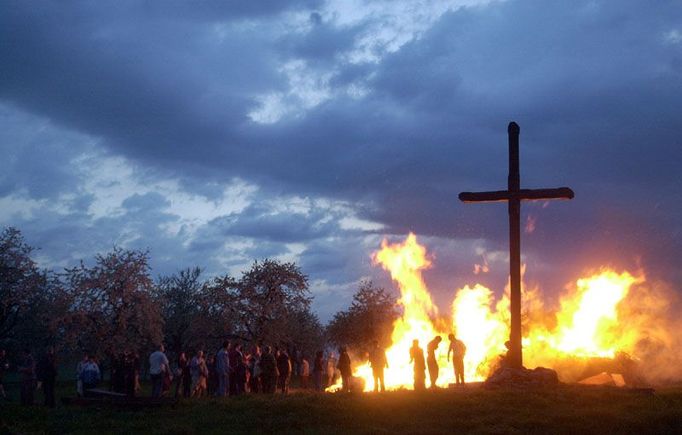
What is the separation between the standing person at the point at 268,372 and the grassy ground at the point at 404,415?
4.00m

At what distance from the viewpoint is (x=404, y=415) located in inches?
651

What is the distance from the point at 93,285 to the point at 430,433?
133 ft

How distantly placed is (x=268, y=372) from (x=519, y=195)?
10847 mm

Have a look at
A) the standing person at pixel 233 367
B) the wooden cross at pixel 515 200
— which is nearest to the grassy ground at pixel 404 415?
the wooden cross at pixel 515 200

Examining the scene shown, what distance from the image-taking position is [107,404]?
20859 mm

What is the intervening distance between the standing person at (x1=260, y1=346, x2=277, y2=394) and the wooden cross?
28.4ft

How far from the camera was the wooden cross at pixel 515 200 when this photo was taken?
20844mm

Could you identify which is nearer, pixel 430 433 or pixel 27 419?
pixel 430 433

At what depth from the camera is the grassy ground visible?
15.1m

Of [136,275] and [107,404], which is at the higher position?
[136,275]

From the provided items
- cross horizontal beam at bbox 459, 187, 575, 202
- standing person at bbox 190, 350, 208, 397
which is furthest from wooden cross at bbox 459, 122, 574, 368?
standing person at bbox 190, 350, 208, 397

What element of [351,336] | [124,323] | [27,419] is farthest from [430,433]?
[351,336]

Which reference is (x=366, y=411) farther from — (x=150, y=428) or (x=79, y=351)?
(x=79, y=351)

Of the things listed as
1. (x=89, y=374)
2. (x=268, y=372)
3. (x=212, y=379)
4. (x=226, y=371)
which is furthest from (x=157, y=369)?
(x=212, y=379)
